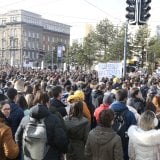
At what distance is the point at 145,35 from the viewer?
49.5m

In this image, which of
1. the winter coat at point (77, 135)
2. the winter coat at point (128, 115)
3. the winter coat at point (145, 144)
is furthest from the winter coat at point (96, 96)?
the winter coat at point (145, 144)

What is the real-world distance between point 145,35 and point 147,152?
145ft

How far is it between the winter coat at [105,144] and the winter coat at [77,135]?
756 mm

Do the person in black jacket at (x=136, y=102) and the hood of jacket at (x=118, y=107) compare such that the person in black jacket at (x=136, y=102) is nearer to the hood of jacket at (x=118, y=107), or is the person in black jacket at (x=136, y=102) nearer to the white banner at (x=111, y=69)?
the hood of jacket at (x=118, y=107)

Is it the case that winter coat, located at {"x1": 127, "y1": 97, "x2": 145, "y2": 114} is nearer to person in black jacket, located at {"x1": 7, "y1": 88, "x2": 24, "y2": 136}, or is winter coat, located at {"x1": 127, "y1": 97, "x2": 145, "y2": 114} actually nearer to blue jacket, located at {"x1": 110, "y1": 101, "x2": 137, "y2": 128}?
blue jacket, located at {"x1": 110, "y1": 101, "x2": 137, "y2": 128}

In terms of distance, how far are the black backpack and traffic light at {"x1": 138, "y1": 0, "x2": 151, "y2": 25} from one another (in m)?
8.50

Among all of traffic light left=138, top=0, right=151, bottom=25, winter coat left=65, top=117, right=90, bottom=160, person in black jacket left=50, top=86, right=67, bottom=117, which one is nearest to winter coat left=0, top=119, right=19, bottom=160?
winter coat left=65, top=117, right=90, bottom=160

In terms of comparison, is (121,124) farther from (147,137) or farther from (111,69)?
(111,69)

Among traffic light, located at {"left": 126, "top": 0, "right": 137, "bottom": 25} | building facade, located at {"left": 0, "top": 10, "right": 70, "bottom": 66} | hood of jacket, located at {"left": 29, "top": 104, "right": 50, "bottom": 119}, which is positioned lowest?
hood of jacket, located at {"left": 29, "top": 104, "right": 50, "bottom": 119}

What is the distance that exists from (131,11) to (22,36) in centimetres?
11500

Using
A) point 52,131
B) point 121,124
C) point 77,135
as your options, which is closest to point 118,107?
point 121,124

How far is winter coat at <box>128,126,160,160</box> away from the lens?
6152 millimetres

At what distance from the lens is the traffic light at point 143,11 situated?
1573 cm

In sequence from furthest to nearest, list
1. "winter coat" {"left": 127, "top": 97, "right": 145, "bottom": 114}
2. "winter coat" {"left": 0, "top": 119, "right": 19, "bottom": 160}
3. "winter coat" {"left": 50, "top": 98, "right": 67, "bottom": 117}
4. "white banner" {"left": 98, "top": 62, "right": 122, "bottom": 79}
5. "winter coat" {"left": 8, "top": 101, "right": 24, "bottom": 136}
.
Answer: "white banner" {"left": 98, "top": 62, "right": 122, "bottom": 79} → "winter coat" {"left": 127, "top": 97, "right": 145, "bottom": 114} → "winter coat" {"left": 50, "top": 98, "right": 67, "bottom": 117} → "winter coat" {"left": 8, "top": 101, "right": 24, "bottom": 136} → "winter coat" {"left": 0, "top": 119, "right": 19, "bottom": 160}
